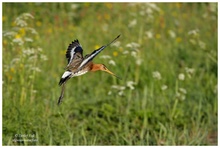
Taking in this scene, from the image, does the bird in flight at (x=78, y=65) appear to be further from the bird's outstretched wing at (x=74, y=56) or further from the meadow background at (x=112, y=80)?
the meadow background at (x=112, y=80)

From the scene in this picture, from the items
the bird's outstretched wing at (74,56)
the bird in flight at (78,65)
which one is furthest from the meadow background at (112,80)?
the bird in flight at (78,65)

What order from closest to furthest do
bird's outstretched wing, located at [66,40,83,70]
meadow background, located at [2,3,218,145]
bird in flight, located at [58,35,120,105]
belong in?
bird in flight, located at [58,35,120,105] < bird's outstretched wing, located at [66,40,83,70] < meadow background, located at [2,3,218,145]

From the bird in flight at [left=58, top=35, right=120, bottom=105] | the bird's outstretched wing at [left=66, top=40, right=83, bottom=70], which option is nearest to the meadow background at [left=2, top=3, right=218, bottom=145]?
the bird's outstretched wing at [left=66, top=40, right=83, bottom=70]

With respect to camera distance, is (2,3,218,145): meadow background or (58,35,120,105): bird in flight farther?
(2,3,218,145): meadow background

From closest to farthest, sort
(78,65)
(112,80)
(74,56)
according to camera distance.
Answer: (78,65), (74,56), (112,80)

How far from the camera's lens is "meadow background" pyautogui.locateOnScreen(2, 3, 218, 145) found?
543cm

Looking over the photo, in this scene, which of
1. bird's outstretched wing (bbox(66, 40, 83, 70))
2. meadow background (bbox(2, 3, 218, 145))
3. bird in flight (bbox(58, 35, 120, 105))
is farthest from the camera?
meadow background (bbox(2, 3, 218, 145))

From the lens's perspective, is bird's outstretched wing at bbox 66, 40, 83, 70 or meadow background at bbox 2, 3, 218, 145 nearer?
bird's outstretched wing at bbox 66, 40, 83, 70

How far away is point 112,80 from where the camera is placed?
6770mm

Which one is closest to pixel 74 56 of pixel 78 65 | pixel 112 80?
pixel 78 65

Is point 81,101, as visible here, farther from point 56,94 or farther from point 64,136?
point 64,136

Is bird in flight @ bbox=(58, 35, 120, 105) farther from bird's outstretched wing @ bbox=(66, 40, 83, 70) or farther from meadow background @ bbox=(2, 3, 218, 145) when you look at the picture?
meadow background @ bbox=(2, 3, 218, 145)

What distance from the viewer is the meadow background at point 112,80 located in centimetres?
543

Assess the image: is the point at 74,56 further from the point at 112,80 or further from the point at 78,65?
the point at 112,80
